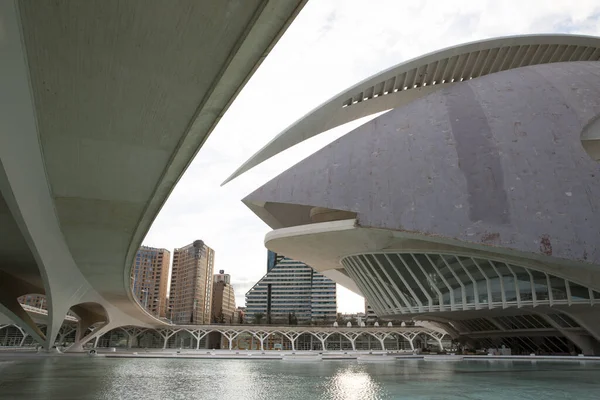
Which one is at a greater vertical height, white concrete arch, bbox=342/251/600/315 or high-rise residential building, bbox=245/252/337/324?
high-rise residential building, bbox=245/252/337/324

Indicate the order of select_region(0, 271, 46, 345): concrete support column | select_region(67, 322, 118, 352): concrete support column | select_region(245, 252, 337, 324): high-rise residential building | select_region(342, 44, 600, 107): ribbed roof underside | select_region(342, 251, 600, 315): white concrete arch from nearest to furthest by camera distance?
select_region(342, 251, 600, 315): white concrete arch → select_region(0, 271, 46, 345): concrete support column → select_region(342, 44, 600, 107): ribbed roof underside → select_region(67, 322, 118, 352): concrete support column → select_region(245, 252, 337, 324): high-rise residential building

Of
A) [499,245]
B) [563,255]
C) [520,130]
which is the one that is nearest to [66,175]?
Result: [499,245]

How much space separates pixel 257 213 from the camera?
87.2ft

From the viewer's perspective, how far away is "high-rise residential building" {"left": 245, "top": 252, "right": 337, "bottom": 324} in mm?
116838

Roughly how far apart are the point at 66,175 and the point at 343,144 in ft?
52.0

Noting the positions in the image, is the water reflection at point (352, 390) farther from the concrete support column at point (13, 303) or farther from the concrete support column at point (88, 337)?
the concrete support column at point (88, 337)

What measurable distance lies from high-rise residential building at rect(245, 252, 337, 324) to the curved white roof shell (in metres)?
92.7

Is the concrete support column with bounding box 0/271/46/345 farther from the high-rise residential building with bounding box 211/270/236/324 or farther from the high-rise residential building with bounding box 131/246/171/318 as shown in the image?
the high-rise residential building with bounding box 211/270/236/324

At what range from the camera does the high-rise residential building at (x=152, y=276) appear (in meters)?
110

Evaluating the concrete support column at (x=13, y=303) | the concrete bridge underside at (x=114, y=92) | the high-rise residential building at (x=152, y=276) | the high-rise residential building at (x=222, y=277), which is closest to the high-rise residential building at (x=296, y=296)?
the high-rise residential building at (x=152, y=276)

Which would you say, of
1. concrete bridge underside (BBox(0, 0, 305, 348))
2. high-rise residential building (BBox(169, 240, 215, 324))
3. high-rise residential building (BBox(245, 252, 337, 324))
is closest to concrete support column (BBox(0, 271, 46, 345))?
concrete bridge underside (BBox(0, 0, 305, 348))

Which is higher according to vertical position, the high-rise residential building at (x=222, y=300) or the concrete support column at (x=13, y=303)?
the high-rise residential building at (x=222, y=300)

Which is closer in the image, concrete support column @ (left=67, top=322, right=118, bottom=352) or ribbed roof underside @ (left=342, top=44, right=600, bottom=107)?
ribbed roof underside @ (left=342, top=44, right=600, bottom=107)

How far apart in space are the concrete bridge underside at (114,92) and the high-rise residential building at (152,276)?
105 meters
